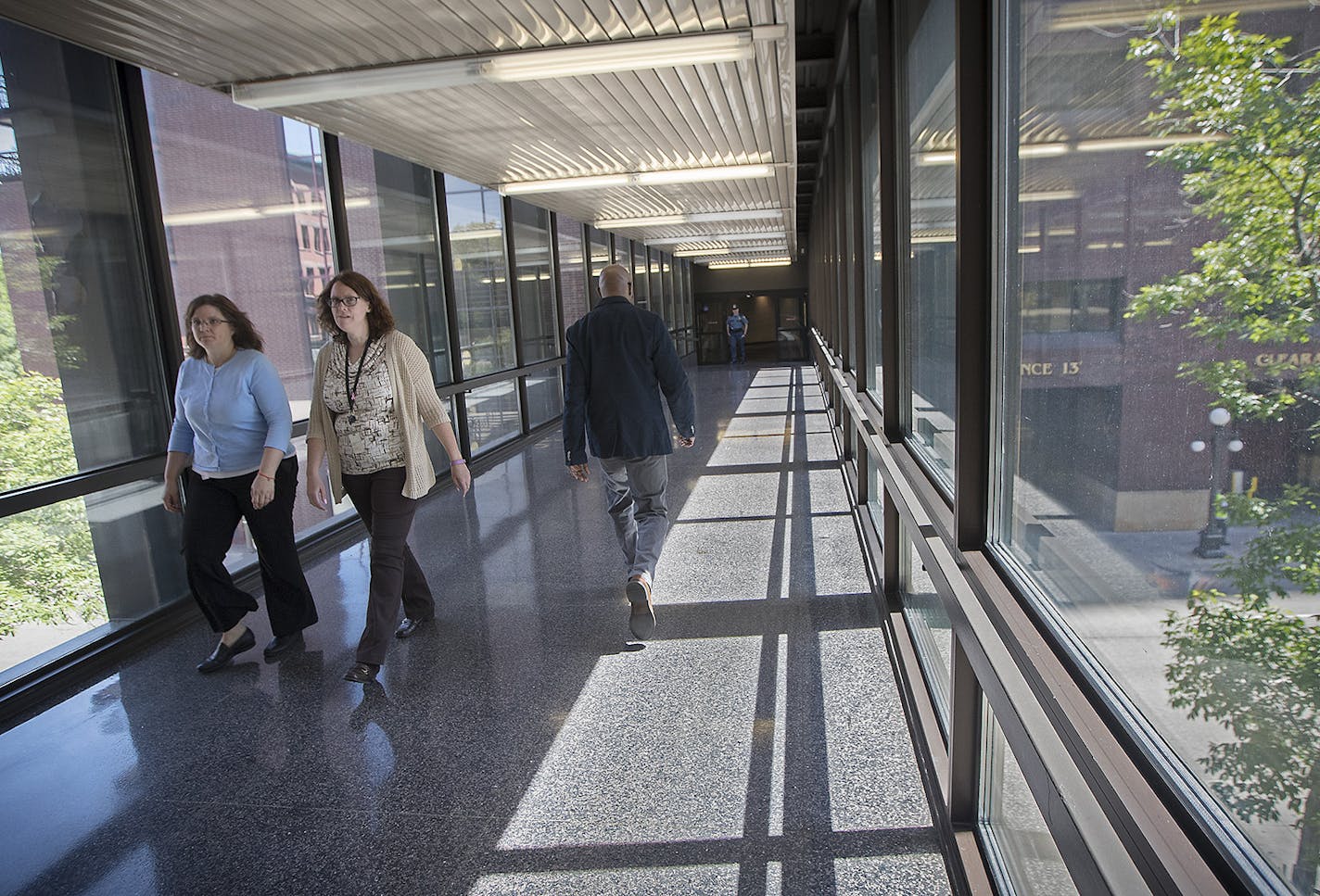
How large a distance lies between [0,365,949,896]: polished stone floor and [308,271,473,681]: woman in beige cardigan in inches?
18.3

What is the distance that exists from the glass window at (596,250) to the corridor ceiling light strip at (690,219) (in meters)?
0.54

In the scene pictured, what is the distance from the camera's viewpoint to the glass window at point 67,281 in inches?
159

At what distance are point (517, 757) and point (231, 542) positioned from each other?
2.01 metres

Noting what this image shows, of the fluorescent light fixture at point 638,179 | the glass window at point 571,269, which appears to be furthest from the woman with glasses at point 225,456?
the glass window at point 571,269

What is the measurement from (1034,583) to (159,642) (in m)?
4.58

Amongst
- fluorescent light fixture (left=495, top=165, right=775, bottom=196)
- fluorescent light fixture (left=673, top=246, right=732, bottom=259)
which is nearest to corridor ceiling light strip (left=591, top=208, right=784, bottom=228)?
fluorescent light fixture (left=495, top=165, right=775, bottom=196)

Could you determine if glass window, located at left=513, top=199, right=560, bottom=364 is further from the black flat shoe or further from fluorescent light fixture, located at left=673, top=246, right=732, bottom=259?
fluorescent light fixture, located at left=673, top=246, right=732, bottom=259

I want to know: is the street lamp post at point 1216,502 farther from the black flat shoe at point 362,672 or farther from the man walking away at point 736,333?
the man walking away at point 736,333

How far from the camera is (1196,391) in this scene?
93 centimetres

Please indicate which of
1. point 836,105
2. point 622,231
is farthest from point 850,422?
point 622,231

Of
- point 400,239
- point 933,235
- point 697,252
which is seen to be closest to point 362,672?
point 933,235

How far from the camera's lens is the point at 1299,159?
2.33 feet

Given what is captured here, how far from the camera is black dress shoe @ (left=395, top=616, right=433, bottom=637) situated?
4363mm

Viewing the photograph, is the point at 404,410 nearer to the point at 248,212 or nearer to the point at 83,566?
the point at 83,566
